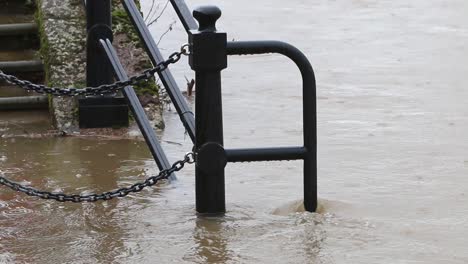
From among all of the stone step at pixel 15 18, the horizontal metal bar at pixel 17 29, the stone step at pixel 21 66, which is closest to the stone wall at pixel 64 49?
the stone step at pixel 21 66

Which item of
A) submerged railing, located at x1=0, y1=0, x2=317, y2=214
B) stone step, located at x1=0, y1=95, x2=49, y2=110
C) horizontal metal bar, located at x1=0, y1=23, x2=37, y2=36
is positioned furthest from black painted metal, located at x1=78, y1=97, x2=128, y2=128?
submerged railing, located at x1=0, y1=0, x2=317, y2=214

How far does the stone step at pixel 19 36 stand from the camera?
888cm

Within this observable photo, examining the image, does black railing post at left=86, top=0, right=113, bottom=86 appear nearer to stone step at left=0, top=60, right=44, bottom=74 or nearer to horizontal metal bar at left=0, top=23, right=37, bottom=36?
stone step at left=0, top=60, right=44, bottom=74

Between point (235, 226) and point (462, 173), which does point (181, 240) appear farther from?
point (462, 173)

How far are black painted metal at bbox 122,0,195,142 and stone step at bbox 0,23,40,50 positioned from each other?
1.96m

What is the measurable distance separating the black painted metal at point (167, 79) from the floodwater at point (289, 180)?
426 mm

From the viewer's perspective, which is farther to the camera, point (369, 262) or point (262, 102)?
point (262, 102)

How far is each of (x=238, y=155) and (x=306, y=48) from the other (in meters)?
5.78

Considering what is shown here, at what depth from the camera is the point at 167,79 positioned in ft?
22.4

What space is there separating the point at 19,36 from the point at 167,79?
259cm

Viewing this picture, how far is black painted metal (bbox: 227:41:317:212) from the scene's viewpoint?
598 cm

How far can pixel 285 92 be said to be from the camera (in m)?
9.57

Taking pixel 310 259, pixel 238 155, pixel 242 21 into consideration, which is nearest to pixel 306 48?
pixel 242 21

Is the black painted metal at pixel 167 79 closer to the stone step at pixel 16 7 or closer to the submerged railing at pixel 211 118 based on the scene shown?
the submerged railing at pixel 211 118
